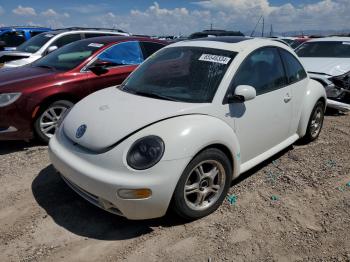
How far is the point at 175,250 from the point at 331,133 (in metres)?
4.00

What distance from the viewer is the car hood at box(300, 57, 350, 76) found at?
7121 mm

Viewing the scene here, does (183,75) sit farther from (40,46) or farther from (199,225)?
(40,46)

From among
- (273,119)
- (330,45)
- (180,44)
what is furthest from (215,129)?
(330,45)

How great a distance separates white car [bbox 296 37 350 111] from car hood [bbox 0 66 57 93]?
508 cm

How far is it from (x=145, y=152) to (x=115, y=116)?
56 centimetres

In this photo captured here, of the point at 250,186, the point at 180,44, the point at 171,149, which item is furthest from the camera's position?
the point at 180,44

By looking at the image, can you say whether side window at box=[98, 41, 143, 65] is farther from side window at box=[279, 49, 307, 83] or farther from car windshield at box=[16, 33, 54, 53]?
car windshield at box=[16, 33, 54, 53]

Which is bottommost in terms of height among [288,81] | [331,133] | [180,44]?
[331,133]

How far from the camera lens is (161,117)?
117 inches

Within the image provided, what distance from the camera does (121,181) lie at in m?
2.64

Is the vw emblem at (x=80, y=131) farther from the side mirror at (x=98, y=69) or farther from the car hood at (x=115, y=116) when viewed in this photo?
the side mirror at (x=98, y=69)

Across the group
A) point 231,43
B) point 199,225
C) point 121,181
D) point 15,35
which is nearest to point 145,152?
point 121,181

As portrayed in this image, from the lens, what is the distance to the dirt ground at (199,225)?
2748 mm

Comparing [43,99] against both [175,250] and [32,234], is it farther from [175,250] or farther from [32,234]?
[175,250]
